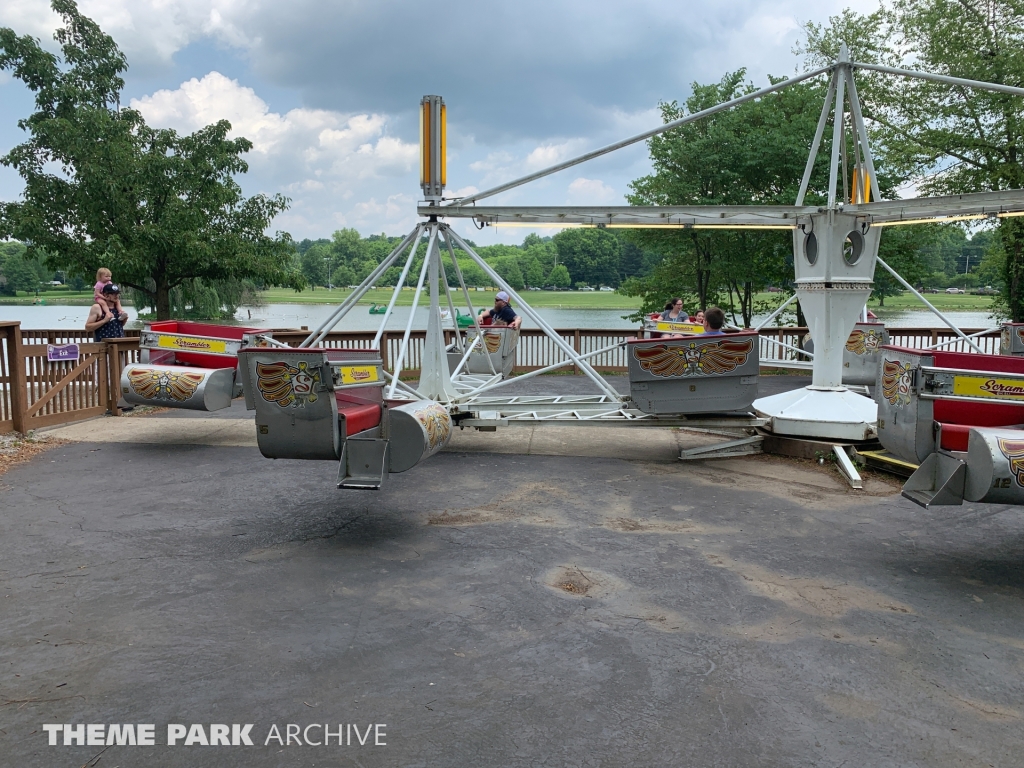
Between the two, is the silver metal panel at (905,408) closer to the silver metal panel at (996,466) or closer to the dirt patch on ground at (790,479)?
the silver metal panel at (996,466)

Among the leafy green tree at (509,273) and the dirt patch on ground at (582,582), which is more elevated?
the leafy green tree at (509,273)

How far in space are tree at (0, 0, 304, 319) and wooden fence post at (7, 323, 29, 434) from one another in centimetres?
667

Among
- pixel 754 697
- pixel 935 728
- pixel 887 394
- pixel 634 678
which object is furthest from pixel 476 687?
pixel 887 394

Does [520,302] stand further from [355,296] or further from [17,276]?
[17,276]

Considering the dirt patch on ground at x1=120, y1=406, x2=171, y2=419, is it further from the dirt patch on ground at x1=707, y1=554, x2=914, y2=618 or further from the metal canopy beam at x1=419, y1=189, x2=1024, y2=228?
the dirt patch on ground at x1=707, y1=554, x2=914, y2=618

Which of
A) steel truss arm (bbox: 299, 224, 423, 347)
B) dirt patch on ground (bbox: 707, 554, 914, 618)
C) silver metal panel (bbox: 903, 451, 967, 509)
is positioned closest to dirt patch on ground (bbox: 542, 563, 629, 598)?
dirt patch on ground (bbox: 707, 554, 914, 618)

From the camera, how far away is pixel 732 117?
72.0 feet

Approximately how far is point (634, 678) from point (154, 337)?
8976 millimetres

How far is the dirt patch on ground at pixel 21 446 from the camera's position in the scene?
334 inches

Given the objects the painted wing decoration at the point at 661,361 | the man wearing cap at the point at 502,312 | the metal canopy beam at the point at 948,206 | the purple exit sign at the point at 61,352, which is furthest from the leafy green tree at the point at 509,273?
the purple exit sign at the point at 61,352

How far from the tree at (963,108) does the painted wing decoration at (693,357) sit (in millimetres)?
15391

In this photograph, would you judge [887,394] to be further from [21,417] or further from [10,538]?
[21,417]

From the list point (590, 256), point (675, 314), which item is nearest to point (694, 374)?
point (675, 314)

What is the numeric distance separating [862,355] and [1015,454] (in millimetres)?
8780
